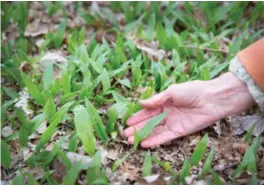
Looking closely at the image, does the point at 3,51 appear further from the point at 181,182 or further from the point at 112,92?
the point at 181,182

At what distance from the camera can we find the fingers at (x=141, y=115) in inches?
87.0

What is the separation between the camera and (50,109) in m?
2.16

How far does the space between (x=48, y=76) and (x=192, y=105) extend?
0.71 metres

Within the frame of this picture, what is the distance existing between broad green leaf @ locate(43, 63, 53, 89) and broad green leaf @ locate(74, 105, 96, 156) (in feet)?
1.02

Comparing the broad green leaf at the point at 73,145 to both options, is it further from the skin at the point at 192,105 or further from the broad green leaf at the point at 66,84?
the broad green leaf at the point at 66,84

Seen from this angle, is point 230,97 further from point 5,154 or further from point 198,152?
point 5,154

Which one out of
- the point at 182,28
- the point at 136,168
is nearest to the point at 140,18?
the point at 182,28

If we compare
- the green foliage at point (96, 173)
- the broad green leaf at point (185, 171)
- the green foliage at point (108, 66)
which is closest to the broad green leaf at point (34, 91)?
the green foliage at point (108, 66)

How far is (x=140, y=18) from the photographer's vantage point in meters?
3.00

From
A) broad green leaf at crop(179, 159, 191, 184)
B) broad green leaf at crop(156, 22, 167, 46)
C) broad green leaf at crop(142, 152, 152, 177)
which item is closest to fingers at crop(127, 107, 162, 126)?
broad green leaf at crop(142, 152, 152, 177)

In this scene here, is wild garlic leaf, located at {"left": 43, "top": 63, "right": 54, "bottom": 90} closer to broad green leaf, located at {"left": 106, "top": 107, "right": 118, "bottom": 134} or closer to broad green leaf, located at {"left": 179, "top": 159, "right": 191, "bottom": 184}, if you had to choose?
broad green leaf, located at {"left": 106, "top": 107, "right": 118, "bottom": 134}

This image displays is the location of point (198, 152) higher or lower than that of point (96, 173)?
lower

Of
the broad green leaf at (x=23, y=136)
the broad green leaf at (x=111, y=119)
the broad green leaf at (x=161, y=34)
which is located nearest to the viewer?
the broad green leaf at (x=23, y=136)

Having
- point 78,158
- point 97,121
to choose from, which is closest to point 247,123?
point 97,121
